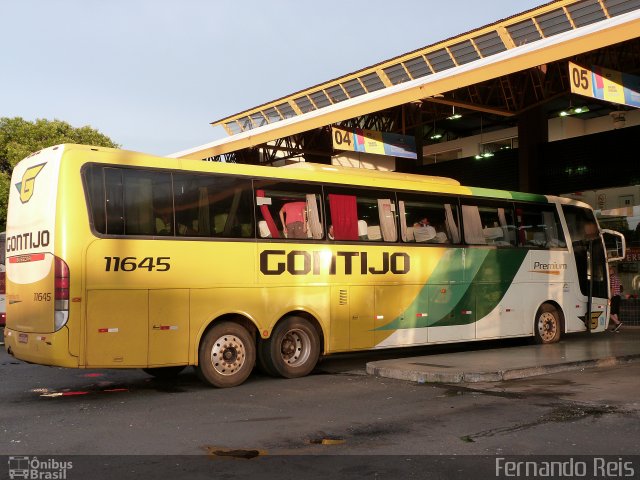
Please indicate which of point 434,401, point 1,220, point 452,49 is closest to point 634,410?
point 434,401

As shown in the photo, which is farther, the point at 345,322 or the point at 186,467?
the point at 345,322

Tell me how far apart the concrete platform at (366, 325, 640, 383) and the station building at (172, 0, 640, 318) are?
4.93m

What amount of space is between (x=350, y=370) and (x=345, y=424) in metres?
4.73

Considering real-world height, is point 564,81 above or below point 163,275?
above

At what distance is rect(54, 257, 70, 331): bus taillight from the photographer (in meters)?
9.05

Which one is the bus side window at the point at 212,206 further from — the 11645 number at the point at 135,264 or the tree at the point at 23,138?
the tree at the point at 23,138

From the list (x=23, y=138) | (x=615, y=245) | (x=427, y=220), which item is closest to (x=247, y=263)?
(x=427, y=220)

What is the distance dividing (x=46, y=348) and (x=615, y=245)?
13.6 meters

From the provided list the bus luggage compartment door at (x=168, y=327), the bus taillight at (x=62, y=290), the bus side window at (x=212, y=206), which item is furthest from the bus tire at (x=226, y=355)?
the bus taillight at (x=62, y=290)

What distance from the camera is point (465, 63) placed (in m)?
21.3

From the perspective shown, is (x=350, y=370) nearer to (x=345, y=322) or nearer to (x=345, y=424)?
(x=345, y=322)

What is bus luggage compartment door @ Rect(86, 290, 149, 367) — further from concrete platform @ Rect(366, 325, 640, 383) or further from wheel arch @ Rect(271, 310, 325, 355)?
concrete platform @ Rect(366, 325, 640, 383)

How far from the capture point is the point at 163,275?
9.84m

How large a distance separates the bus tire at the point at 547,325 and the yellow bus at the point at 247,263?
116 mm
